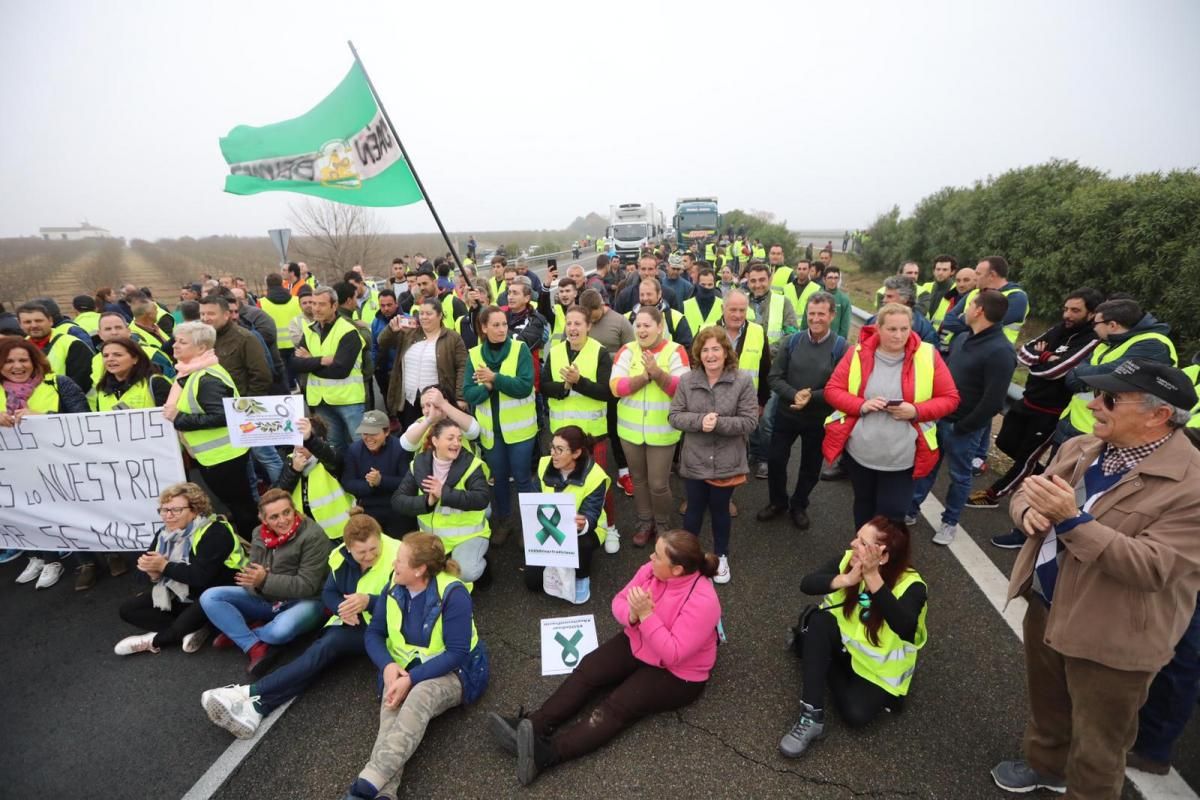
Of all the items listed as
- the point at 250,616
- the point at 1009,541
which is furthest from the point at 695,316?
the point at 250,616

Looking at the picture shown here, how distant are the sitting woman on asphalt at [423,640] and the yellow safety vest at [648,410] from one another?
74.5 inches

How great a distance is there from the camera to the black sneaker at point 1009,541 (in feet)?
15.1

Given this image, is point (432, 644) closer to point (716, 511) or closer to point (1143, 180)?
point (716, 511)

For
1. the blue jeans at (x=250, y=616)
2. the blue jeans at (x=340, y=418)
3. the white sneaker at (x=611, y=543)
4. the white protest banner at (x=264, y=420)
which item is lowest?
the white sneaker at (x=611, y=543)

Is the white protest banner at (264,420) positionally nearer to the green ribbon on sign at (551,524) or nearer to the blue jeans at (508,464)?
the blue jeans at (508,464)

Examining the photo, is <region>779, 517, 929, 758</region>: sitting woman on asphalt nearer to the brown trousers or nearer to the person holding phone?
the brown trousers

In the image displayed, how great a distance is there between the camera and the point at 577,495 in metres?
4.23

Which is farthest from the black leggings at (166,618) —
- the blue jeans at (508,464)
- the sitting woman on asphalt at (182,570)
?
the blue jeans at (508,464)

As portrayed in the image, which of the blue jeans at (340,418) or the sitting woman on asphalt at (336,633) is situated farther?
the blue jeans at (340,418)

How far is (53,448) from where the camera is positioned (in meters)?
4.70

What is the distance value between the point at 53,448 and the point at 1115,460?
23.9ft

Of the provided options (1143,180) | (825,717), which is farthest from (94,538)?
(1143,180)

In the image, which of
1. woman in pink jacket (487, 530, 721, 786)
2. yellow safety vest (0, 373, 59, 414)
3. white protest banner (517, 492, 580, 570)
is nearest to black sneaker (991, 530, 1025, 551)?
woman in pink jacket (487, 530, 721, 786)

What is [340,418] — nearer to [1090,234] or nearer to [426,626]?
[426,626]
